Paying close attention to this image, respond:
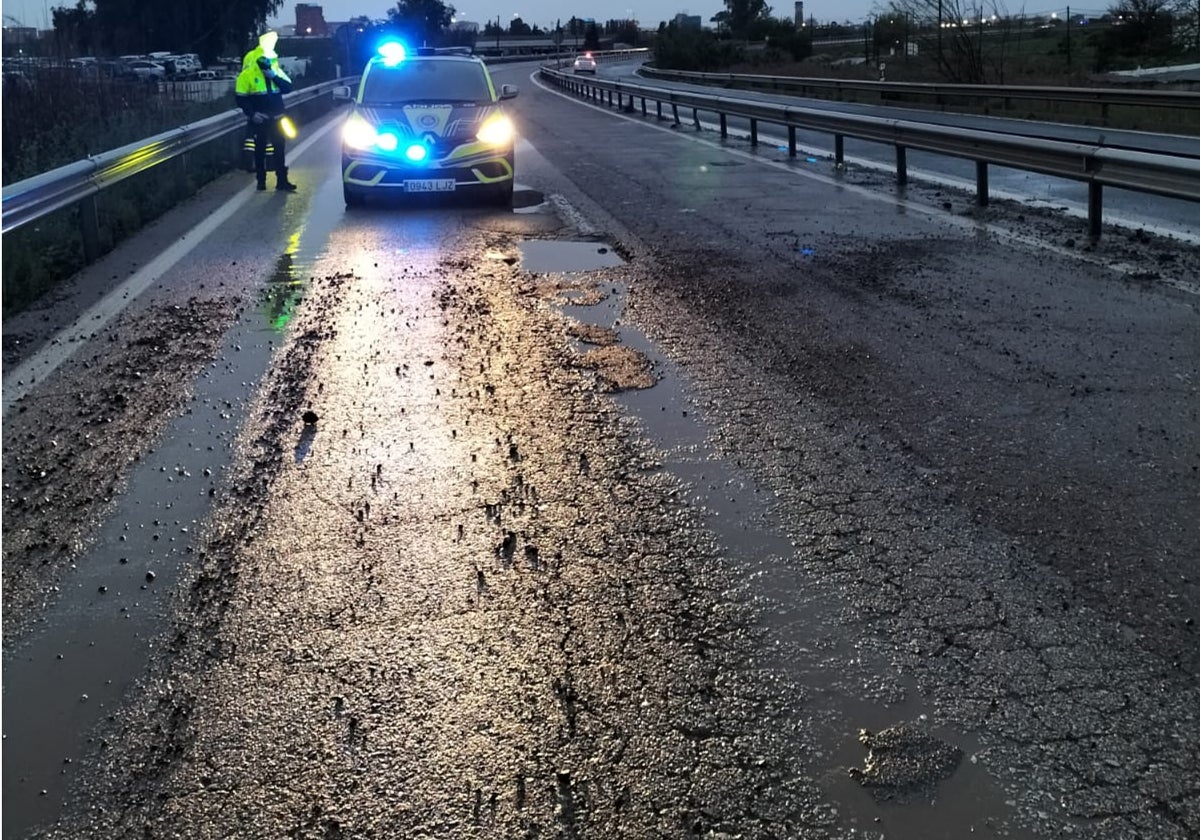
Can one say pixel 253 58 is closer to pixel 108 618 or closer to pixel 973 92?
pixel 108 618

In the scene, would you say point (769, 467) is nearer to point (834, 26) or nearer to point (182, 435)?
point (182, 435)

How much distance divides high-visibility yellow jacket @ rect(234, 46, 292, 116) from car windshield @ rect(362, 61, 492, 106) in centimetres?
158

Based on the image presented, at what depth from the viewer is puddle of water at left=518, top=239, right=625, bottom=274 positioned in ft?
34.4

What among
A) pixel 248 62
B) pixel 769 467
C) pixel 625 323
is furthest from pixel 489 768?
pixel 248 62

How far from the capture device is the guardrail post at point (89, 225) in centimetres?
1116

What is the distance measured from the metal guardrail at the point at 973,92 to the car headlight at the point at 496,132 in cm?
1547

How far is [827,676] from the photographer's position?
144 inches

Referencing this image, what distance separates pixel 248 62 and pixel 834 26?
11316 centimetres

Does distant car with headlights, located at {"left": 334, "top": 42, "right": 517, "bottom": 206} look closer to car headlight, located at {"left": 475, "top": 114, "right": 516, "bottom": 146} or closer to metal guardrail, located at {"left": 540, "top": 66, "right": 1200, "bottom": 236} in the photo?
car headlight, located at {"left": 475, "top": 114, "right": 516, "bottom": 146}

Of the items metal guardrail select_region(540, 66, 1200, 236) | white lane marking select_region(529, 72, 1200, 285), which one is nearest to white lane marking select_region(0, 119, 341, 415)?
white lane marking select_region(529, 72, 1200, 285)

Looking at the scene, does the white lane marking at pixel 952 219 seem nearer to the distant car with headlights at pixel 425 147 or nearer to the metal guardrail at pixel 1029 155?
the metal guardrail at pixel 1029 155

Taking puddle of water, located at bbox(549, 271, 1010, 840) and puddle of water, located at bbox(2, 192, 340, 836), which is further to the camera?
puddle of water, located at bbox(2, 192, 340, 836)

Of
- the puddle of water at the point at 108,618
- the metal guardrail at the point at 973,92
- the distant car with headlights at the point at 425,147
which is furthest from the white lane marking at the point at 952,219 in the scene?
the metal guardrail at the point at 973,92

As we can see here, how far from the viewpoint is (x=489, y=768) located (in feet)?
10.5
